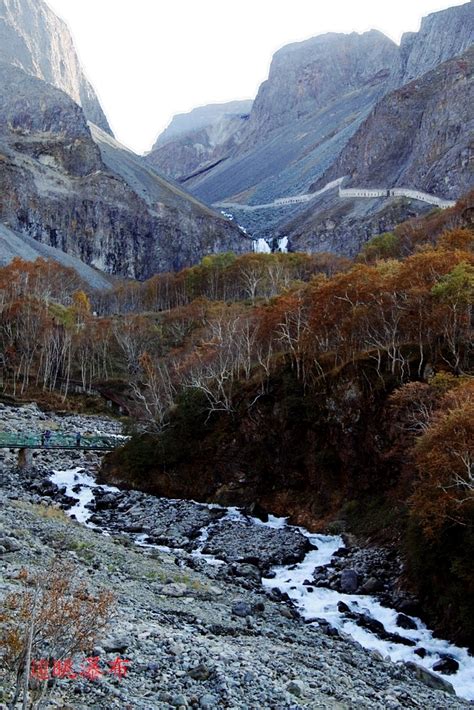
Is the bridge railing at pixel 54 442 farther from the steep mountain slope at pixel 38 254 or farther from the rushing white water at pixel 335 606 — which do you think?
the steep mountain slope at pixel 38 254

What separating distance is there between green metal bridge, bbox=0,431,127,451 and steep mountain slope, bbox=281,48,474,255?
4126 inches

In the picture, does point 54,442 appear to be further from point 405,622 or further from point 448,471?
point 448,471

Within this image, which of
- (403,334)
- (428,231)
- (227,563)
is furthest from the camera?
(428,231)

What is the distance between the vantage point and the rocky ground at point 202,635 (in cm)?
1219

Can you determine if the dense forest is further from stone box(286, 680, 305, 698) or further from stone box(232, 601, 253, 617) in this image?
stone box(286, 680, 305, 698)

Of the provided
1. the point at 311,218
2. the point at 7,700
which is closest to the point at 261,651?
the point at 7,700

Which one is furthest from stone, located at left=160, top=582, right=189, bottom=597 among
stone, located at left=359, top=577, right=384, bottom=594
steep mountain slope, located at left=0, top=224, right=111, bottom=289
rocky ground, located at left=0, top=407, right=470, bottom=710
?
steep mountain slope, located at left=0, top=224, right=111, bottom=289

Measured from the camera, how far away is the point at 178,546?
2817 centimetres

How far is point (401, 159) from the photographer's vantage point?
16300 cm

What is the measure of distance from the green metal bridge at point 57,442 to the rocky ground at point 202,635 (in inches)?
395

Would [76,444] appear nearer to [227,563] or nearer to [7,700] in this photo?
[227,563]

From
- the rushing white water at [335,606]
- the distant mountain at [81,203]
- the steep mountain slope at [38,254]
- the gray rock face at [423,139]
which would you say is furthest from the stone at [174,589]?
the distant mountain at [81,203]

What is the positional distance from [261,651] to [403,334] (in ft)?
81.1

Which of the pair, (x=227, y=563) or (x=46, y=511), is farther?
(x=46, y=511)
